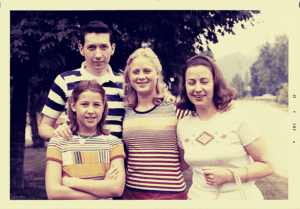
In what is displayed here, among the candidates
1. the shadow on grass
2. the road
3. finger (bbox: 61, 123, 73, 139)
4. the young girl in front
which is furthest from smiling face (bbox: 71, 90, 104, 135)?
the shadow on grass

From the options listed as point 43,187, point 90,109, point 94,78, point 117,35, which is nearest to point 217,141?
point 90,109

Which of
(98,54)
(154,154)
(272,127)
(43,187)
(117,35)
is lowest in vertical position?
(43,187)

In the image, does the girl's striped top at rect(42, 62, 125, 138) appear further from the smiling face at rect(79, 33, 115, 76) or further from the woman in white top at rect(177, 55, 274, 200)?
the woman in white top at rect(177, 55, 274, 200)

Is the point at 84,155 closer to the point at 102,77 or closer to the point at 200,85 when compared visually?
the point at 102,77

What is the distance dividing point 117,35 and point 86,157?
3916 millimetres

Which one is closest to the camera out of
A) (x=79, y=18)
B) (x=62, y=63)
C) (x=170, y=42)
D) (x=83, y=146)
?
(x=83, y=146)

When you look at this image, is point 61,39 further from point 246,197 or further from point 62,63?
point 246,197

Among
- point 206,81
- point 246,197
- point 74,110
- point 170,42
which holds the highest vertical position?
point 170,42

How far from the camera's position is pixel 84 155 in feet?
7.21

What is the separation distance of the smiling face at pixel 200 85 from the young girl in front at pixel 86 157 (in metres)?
0.73

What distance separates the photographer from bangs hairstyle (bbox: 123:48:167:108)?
2.48m

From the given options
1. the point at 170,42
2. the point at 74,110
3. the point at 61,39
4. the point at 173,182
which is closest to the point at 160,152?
the point at 173,182
